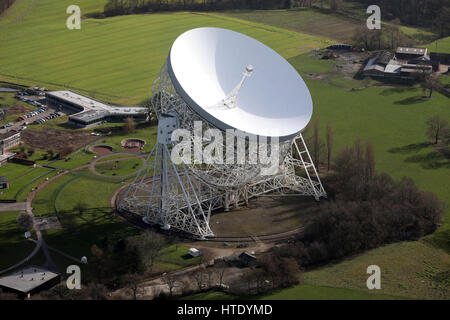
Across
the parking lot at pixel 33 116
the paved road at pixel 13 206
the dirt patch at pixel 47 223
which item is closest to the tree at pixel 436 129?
the dirt patch at pixel 47 223

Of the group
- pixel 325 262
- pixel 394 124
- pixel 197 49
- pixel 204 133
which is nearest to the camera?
pixel 325 262

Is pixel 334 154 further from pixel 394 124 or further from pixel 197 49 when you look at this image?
pixel 197 49

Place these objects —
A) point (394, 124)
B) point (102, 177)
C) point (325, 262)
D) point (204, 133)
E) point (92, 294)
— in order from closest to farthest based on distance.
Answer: point (92, 294) → point (325, 262) → point (204, 133) → point (102, 177) → point (394, 124)

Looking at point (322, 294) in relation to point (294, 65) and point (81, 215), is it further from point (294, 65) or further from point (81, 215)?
point (294, 65)

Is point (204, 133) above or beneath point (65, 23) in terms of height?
beneath

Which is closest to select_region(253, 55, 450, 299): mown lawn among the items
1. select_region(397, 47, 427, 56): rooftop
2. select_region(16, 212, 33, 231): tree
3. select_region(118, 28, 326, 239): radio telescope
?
select_region(118, 28, 326, 239): radio telescope

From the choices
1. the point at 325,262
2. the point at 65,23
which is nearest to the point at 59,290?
the point at 325,262
